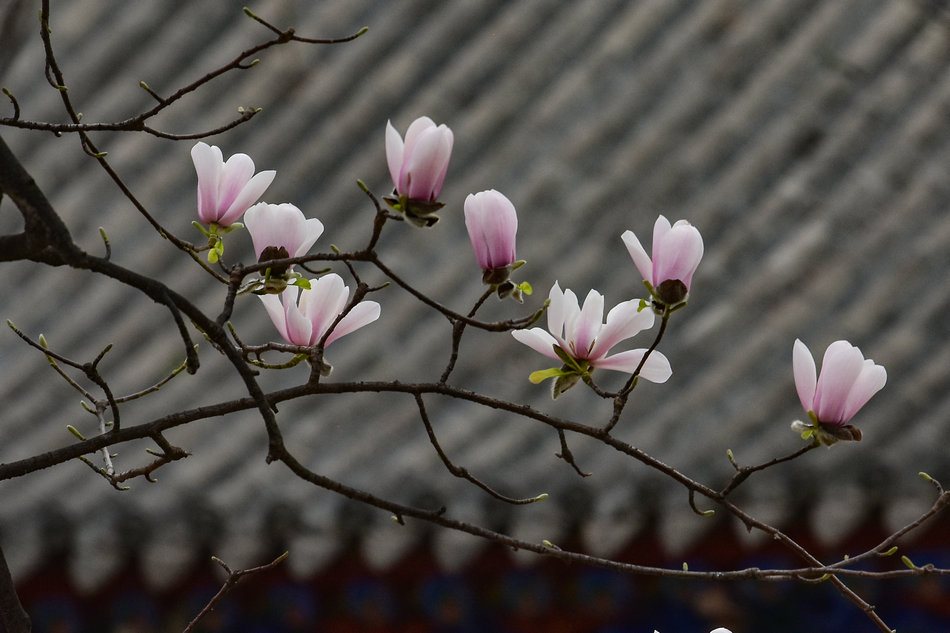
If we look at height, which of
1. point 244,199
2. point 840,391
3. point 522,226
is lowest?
point 840,391

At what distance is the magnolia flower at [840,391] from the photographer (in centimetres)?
83

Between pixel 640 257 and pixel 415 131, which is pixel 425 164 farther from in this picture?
pixel 640 257

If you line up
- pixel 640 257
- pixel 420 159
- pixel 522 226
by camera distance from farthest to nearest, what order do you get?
pixel 522 226 → pixel 640 257 → pixel 420 159

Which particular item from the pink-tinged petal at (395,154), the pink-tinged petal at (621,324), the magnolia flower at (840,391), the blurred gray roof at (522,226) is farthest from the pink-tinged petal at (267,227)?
the blurred gray roof at (522,226)

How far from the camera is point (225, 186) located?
88 centimetres

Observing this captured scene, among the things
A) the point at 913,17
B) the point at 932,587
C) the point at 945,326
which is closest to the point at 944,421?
the point at 945,326

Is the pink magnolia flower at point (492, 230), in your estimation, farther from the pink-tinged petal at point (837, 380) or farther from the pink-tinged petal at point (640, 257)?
the pink-tinged petal at point (837, 380)

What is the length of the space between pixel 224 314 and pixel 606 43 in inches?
89.4

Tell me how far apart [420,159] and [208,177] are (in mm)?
237

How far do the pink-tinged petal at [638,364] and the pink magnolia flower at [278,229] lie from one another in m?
0.25

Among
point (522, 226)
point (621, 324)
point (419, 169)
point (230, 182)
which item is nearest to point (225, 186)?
point (230, 182)

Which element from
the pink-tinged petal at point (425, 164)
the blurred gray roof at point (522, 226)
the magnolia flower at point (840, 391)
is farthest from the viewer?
the blurred gray roof at point (522, 226)

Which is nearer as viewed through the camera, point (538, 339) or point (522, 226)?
point (538, 339)

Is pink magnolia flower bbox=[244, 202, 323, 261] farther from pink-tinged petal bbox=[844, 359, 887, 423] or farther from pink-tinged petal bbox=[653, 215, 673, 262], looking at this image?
pink-tinged petal bbox=[844, 359, 887, 423]
